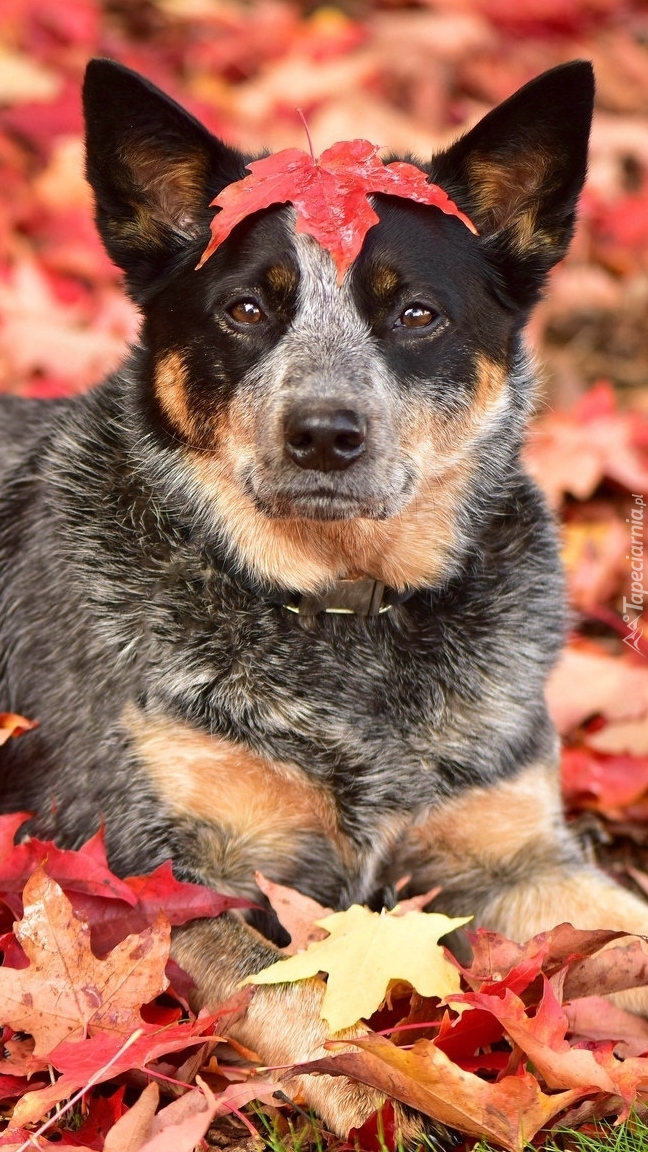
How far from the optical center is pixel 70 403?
A: 3.96 m

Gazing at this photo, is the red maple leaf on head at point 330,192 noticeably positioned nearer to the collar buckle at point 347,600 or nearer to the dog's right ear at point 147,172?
the dog's right ear at point 147,172

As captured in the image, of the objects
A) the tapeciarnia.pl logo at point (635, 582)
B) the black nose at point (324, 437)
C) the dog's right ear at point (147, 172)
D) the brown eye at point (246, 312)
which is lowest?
the tapeciarnia.pl logo at point (635, 582)

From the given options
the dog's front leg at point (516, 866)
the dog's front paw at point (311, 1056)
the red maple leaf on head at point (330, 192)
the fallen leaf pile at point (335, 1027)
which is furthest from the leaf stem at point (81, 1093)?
the red maple leaf on head at point (330, 192)

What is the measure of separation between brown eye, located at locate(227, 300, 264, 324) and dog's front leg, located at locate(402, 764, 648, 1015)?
4.17 feet

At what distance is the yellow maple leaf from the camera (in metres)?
2.80

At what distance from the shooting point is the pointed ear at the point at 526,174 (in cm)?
325

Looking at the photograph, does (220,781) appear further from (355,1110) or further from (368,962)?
(355,1110)

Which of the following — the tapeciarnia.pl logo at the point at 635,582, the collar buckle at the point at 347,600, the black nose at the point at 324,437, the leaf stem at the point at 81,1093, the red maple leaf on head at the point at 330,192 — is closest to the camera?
the leaf stem at the point at 81,1093

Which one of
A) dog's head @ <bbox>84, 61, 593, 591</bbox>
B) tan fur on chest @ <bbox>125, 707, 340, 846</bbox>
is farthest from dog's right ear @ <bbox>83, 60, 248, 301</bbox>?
tan fur on chest @ <bbox>125, 707, 340, 846</bbox>

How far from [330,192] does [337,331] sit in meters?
0.31

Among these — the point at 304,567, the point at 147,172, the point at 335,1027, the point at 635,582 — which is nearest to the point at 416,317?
the point at 304,567

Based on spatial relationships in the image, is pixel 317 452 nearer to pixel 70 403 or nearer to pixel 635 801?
pixel 70 403

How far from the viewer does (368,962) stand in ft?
9.37

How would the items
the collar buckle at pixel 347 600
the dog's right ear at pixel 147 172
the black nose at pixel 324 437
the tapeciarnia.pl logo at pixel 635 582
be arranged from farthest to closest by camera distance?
the tapeciarnia.pl logo at pixel 635 582 < the collar buckle at pixel 347 600 < the dog's right ear at pixel 147 172 < the black nose at pixel 324 437
